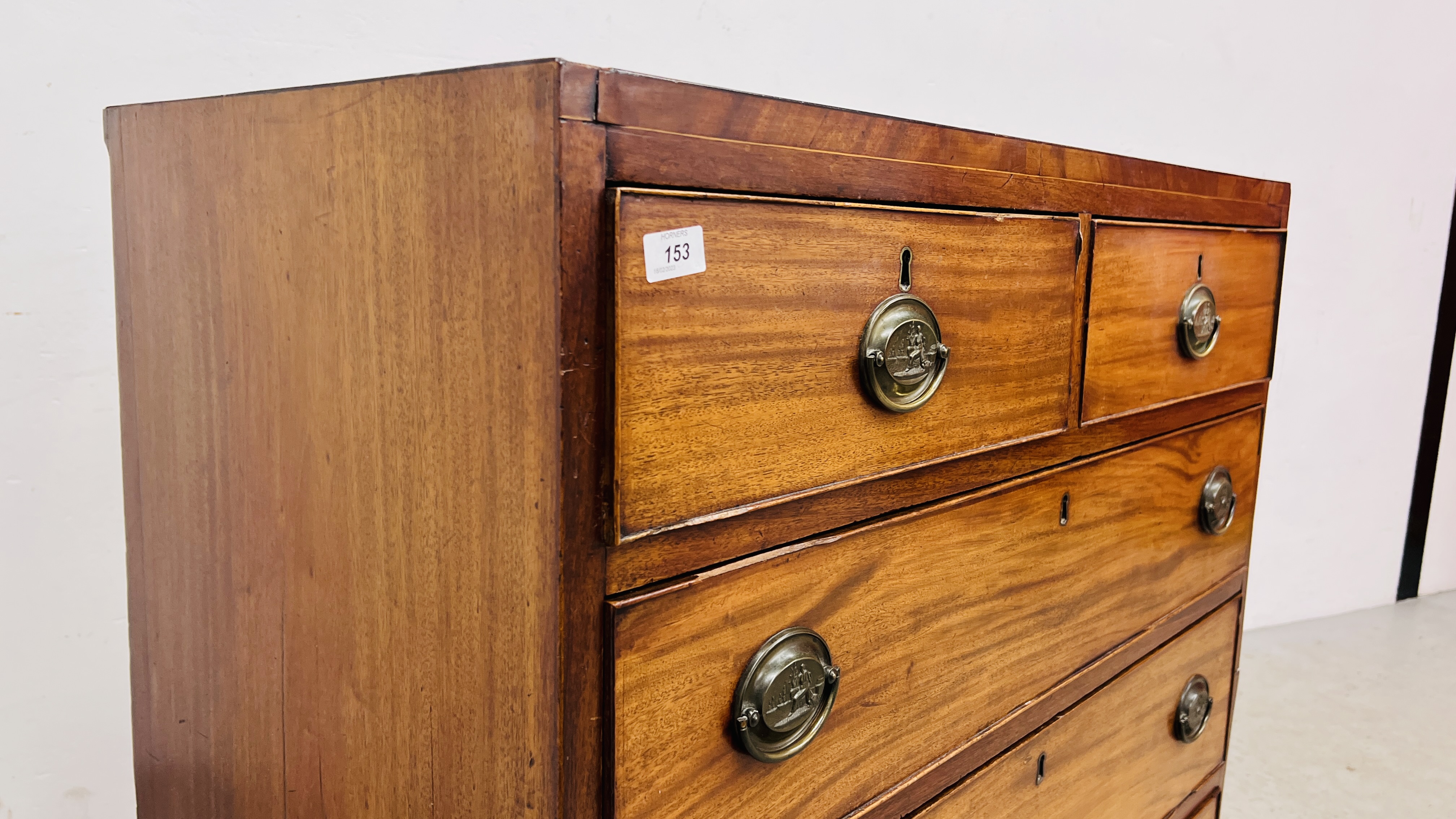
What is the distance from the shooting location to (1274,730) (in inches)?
93.2

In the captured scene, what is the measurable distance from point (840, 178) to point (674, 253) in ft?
0.54

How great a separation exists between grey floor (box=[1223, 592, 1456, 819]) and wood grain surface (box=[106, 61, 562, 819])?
188 centimetres

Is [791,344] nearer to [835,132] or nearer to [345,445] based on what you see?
[835,132]

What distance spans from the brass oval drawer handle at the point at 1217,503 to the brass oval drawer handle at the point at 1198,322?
19cm

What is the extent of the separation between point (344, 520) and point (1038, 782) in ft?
2.53

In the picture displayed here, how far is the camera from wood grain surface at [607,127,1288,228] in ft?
1.92

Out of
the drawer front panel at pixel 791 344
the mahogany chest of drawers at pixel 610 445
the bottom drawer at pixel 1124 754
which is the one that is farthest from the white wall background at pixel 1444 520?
the drawer front panel at pixel 791 344

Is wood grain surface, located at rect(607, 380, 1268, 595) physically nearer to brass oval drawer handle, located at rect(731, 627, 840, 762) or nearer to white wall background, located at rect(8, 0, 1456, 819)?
brass oval drawer handle, located at rect(731, 627, 840, 762)

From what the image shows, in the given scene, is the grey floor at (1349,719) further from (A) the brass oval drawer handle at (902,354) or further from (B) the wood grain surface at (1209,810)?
(A) the brass oval drawer handle at (902,354)

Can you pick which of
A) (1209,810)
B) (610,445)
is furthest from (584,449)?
(1209,810)

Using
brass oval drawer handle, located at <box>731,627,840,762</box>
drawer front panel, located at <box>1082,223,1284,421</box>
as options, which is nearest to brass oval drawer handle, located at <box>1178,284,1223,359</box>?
drawer front panel, located at <box>1082,223,1284,421</box>

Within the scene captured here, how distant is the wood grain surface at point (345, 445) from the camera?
1.95 feet

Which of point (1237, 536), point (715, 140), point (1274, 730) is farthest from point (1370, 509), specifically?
point (715, 140)

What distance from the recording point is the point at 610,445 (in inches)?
23.3
